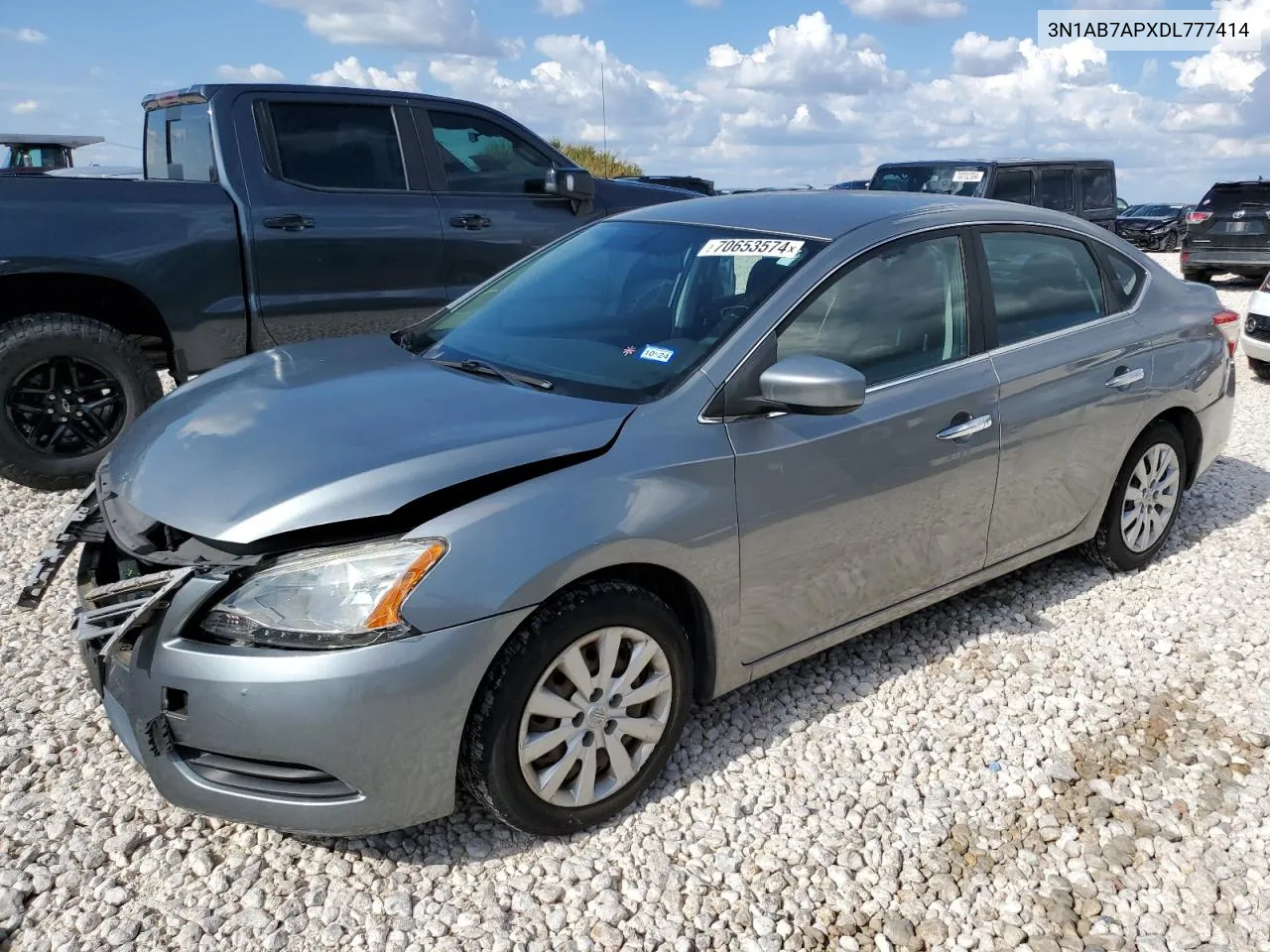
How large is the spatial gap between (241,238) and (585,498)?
3.68 meters

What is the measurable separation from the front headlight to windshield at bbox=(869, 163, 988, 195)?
12024 mm

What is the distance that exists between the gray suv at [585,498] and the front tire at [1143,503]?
0.84 ft

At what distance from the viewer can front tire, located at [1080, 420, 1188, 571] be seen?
4457mm

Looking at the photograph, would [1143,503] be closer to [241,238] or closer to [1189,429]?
[1189,429]

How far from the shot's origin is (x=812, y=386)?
288 cm

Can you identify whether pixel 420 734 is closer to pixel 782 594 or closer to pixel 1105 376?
pixel 782 594

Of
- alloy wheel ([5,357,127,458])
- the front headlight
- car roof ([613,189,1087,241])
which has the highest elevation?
car roof ([613,189,1087,241])

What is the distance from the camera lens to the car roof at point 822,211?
3510mm

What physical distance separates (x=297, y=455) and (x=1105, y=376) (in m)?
3.12

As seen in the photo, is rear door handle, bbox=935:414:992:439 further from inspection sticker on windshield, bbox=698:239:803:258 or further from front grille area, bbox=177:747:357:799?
front grille area, bbox=177:747:357:799

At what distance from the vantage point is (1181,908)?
8.74 feet

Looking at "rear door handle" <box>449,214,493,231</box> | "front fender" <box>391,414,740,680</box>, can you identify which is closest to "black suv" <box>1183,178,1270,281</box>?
"rear door handle" <box>449,214,493,231</box>

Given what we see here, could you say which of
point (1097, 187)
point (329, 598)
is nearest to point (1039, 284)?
point (329, 598)

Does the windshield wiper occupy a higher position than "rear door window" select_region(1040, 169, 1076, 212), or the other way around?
the windshield wiper
